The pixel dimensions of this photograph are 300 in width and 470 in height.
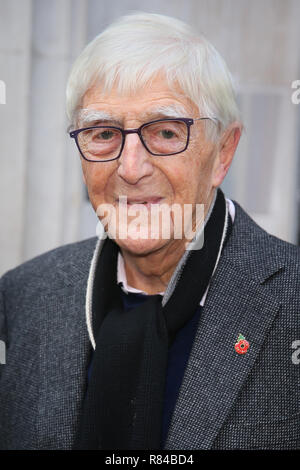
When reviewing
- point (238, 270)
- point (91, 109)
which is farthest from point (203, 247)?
point (91, 109)

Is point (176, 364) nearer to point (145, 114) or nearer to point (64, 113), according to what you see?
point (145, 114)

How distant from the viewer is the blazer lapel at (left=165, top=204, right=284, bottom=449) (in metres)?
1.43

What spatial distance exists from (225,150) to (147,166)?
26 centimetres

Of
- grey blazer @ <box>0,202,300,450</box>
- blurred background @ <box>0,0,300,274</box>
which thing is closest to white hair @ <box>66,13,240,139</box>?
grey blazer @ <box>0,202,300,450</box>

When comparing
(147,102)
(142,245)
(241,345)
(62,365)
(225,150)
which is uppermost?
(147,102)

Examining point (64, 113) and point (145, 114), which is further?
point (64, 113)

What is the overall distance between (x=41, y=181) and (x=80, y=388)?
4.32 ft

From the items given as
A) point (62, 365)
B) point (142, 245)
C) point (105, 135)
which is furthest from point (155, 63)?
point (62, 365)

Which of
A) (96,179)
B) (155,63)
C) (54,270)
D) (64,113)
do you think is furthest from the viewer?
(64,113)

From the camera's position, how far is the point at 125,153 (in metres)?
1.48

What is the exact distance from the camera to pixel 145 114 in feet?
4.78
